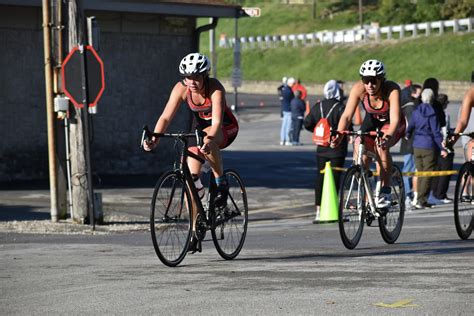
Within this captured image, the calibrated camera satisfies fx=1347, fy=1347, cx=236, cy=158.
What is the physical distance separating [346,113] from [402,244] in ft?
5.33

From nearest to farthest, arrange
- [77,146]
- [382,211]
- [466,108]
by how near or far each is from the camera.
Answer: [382,211] < [466,108] < [77,146]

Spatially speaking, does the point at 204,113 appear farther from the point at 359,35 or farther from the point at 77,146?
the point at 359,35

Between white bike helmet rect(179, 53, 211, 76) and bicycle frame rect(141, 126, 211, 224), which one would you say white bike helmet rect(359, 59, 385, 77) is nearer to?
white bike helmet rect(179, 53, 211, 76)

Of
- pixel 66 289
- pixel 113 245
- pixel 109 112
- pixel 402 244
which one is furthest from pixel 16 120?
pixel 66 289

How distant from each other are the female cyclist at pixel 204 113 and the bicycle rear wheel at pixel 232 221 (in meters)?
0.21

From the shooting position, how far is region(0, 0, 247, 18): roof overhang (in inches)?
989

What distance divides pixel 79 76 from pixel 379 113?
5.58 m

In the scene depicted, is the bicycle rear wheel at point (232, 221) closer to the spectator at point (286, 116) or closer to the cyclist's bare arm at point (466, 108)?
the cyclist's bare arm at point (466, 108)

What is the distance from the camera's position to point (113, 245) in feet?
48.0

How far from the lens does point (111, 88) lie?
26.8 metres

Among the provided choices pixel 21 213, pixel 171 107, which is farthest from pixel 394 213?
pixel 21 213

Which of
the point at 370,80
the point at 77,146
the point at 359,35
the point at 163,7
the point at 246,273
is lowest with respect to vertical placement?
the point at 246,273

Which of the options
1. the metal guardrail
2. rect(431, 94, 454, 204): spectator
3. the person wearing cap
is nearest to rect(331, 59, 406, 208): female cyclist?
the person wearing cap

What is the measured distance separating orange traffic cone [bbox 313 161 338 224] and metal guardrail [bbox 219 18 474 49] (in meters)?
62.0
